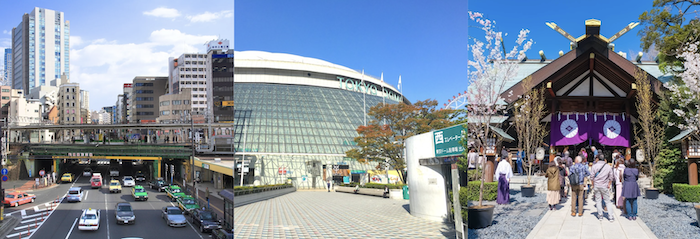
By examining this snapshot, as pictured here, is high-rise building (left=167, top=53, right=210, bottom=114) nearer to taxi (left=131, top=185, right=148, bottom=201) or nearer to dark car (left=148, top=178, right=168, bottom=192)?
dark car (left=148, top=178, right=168, bottom=192)

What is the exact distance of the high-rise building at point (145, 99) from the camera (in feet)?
315

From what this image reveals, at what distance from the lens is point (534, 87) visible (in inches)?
257

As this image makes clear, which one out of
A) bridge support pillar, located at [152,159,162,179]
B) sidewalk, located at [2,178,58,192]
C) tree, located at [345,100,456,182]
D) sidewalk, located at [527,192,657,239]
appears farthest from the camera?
bridge support pillar, located at [152,159,162,179]

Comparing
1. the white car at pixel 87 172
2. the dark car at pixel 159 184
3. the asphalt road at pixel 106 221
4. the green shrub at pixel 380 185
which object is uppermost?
the green shrub at pixel 380 185

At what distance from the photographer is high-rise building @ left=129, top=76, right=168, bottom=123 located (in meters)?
96.1

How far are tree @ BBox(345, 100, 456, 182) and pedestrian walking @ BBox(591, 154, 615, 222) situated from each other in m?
3.31

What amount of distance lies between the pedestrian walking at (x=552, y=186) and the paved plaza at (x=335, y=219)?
2.77 m

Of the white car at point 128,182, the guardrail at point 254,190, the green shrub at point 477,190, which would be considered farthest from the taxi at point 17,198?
the green shrub at point 477,190

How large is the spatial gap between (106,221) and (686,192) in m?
39.3

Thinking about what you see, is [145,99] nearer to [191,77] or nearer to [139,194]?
[191,77]

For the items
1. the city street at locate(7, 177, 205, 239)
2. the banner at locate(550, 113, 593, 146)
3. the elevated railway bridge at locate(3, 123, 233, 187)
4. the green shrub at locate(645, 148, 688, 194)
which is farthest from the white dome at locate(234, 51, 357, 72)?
the city street at locate(7, 177, 205, 239)

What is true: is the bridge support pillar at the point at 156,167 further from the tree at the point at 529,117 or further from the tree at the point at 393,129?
the tree at the point at 393,129

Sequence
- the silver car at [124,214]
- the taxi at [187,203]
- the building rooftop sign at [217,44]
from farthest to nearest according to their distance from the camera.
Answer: the building rooftop sign at [217,44] < the taxi at [187,203] < the silver car at [124,214]

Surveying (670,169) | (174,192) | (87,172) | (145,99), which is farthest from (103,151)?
(145,99)
